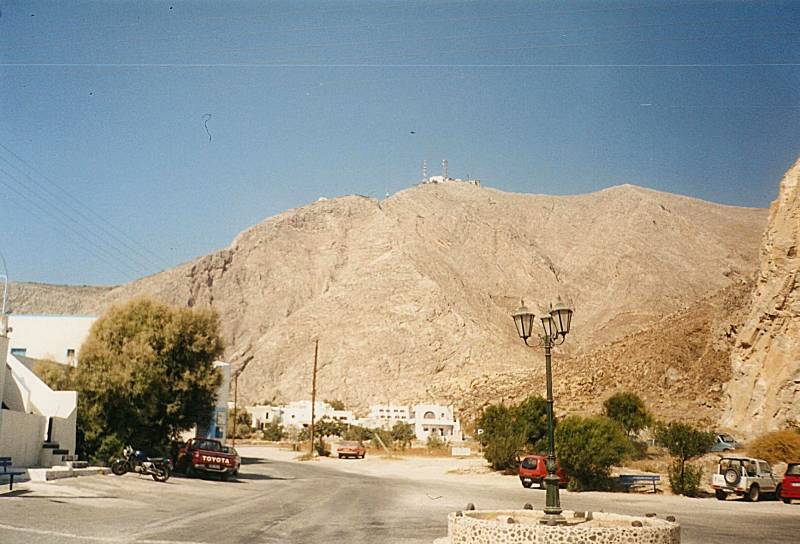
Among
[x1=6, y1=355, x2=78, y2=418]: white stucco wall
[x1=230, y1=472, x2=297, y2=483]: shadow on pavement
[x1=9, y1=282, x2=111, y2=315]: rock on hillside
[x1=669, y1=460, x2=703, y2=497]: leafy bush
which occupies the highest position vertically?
[x1=9, y1=282, x2=111, y2=315]: rock on hillside

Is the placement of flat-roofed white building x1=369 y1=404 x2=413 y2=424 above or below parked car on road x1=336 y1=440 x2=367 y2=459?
above

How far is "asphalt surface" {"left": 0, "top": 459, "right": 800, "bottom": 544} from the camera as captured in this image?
13.5 meters

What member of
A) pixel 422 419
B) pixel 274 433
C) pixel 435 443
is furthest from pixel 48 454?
pixel 274 433

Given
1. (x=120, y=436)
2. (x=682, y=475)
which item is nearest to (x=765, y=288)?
(x=682, y=475)

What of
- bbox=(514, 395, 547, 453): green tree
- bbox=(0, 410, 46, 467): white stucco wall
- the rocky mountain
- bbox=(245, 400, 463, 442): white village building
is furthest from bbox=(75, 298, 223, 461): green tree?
the rocky mountain

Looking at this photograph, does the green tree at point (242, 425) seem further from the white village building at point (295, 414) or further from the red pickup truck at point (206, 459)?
the red pickup truck at point (206, 459)

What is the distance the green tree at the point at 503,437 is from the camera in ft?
131

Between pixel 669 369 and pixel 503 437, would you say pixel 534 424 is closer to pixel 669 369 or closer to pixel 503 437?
pixel 503 437

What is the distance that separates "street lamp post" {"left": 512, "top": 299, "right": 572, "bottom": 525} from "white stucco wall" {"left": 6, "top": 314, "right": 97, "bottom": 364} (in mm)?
32489

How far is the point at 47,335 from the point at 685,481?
33.4 m

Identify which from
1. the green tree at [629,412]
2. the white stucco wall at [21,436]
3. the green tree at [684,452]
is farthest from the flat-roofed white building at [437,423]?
the white stucco wall at [21,436]

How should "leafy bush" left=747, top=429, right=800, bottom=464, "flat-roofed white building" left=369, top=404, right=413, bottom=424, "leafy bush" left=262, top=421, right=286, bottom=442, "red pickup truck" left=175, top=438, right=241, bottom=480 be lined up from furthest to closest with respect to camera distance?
"leafy bush" left=262, top=421, right=286, bottom=442 → "flat-roofed white building" left=369, top=404, right=413, bottom=424 → "leafy bush" left=747, top=429, right=800, bottom=464 → "red pickup truck" left=175, top=438, right=241, bottom=480

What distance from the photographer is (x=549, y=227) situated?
477 feet

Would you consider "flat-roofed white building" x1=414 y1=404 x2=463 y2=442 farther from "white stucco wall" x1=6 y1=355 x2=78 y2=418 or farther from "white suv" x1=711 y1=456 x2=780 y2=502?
"white stucco wall" x1=6 y1=355 x2=78 y2=418
